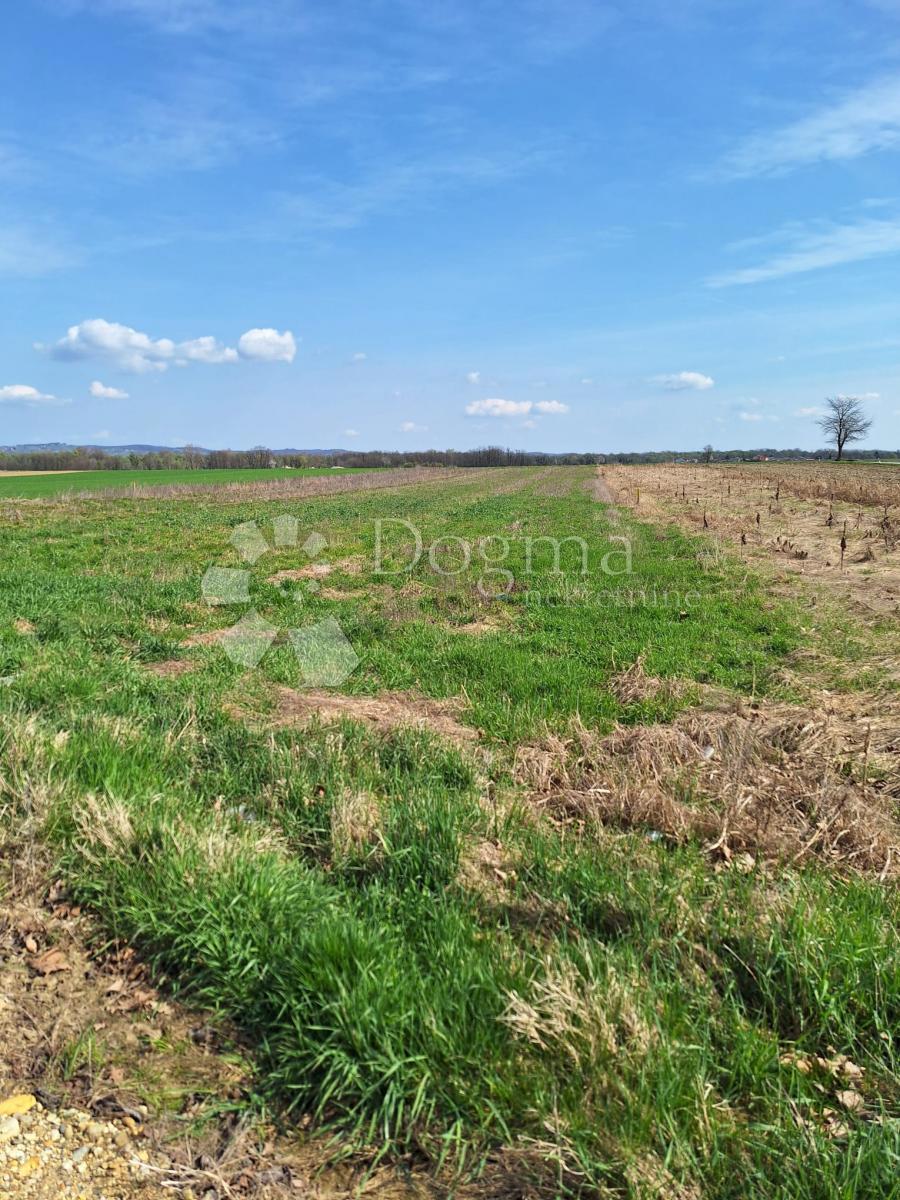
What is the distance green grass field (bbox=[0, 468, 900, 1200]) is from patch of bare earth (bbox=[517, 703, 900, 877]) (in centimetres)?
13

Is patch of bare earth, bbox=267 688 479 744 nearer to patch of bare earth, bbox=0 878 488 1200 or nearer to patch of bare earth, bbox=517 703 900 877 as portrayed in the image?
patch of bare earth, bbox=517 703 900 877

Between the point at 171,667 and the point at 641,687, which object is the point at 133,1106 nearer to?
the point at 641,687

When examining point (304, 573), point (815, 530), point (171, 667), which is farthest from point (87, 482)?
point (171, 667)

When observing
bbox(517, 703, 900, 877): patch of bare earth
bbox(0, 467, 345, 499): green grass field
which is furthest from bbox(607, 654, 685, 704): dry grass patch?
bbox(0, 467, 345, 499): green grass field

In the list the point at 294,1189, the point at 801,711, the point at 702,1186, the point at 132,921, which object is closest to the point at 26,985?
the point at 132,921

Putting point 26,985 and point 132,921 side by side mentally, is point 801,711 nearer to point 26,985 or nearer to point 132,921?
point 132,921

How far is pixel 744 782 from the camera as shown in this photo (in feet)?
16.6

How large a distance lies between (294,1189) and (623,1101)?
1.11 meters

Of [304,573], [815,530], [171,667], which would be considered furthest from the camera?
[815,530]

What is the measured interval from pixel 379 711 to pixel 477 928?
3.51 metres

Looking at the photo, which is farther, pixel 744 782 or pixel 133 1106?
pixel 744 782

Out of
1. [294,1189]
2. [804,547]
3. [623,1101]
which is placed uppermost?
[804,547]

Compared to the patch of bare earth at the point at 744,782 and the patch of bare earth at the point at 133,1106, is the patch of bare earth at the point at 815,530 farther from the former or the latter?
the patch of bare earth at the point at 133,1106

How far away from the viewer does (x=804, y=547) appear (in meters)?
17.4
